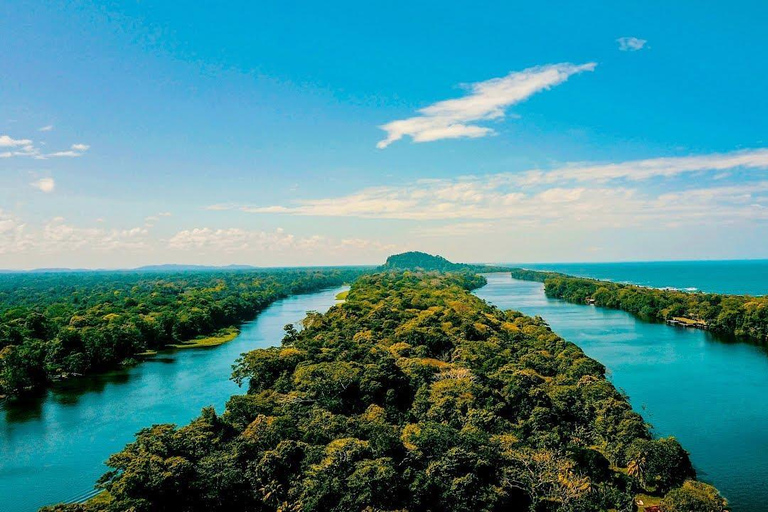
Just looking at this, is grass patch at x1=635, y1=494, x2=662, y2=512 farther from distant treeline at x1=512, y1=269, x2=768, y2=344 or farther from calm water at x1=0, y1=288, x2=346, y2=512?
distant treeline at x1=512, y1=269, x2=768, y2=344

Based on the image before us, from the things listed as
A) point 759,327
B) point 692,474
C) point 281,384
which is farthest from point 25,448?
point 759,327

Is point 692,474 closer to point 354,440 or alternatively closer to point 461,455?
point 461,455

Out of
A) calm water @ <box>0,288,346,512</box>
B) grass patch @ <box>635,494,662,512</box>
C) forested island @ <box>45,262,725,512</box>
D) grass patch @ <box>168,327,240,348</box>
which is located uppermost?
forested island @ <box>45,262,725,512</box>

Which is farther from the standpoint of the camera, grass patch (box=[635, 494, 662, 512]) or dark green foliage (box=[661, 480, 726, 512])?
grass patch (box=[635, 494, 662, 512])

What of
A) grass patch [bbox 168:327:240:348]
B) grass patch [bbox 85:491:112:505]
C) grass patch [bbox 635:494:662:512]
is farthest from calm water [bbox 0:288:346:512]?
grass patch [bbox 635:494:662:512]

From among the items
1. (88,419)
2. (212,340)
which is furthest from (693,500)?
(212,340)

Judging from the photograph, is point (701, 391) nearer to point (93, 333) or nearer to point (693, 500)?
point (693, 500)

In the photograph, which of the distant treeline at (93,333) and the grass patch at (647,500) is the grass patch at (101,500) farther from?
the distant treeline at (93,333)

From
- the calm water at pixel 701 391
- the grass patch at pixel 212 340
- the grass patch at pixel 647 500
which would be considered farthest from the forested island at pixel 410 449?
the grass patch at pixel 212 340
